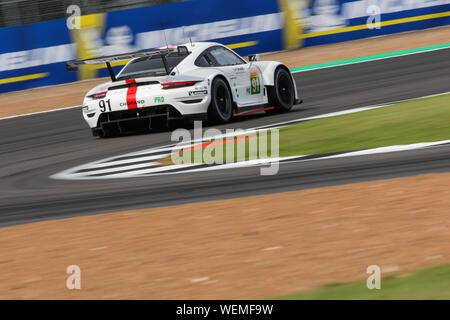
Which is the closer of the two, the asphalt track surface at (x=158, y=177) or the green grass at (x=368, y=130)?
the asphalt track surface at (x=158, y=177)

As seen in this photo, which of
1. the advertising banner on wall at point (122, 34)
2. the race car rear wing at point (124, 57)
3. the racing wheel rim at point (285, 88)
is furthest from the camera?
the advertising banner on wall at point (122, 34)

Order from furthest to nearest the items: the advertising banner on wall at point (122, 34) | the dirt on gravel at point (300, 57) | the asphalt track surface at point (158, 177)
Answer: the advertising banner on wall at point (122, 34) < the dirt on gravel at point (300, 57) < the asphalt track surface at point (158, 177)

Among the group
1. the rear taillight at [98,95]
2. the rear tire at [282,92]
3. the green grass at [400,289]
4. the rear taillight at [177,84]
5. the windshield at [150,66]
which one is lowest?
the rear tire at [282,92]

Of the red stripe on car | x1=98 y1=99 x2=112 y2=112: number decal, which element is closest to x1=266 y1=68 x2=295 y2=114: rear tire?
Result: the red stripe on car

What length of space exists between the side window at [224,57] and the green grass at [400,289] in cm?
864

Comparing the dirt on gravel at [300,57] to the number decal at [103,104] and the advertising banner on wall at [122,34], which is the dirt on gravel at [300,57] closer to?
the advertising banner on wall at [122,34]

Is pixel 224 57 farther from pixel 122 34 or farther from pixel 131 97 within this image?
pixel 122 34

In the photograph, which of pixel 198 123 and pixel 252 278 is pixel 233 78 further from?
pixel 252 278

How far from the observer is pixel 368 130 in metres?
10.5

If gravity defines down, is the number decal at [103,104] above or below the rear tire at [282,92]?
above

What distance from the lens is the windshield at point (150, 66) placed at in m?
12.6

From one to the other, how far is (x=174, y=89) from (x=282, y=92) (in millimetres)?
2248

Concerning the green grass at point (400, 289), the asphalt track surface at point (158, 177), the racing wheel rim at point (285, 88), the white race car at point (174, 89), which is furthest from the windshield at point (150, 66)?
the green grass at point (400, 289)
